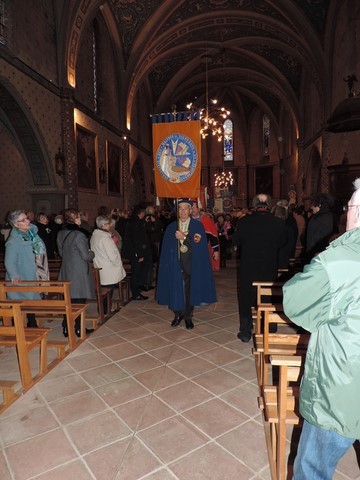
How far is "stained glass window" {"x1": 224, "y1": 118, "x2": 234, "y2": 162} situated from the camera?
28656mm

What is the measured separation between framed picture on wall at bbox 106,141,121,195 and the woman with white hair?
29.5 feet

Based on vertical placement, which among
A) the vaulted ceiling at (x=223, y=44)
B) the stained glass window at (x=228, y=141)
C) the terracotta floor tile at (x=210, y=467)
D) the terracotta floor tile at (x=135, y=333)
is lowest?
the terracotta floor tile at (x=210, y=467)

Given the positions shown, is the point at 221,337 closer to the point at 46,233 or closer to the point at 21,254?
the point at 21,254

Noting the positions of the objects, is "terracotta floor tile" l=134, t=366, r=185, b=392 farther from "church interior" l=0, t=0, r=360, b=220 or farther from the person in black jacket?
"church interior" l=0, t=0, r=360, b=220

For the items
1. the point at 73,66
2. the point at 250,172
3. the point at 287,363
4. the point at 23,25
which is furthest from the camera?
the point at 250,172

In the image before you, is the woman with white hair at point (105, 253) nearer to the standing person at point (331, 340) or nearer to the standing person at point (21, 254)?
the standing person at point (21, 254)

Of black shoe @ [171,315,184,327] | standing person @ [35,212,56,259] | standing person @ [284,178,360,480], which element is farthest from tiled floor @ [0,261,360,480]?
standing person @ [35,212,56,259]

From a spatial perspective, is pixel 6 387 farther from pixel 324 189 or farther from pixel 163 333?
pixel 324 189

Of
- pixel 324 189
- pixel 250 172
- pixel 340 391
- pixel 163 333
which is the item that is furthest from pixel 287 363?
pixel 250 172

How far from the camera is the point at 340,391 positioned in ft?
4.29

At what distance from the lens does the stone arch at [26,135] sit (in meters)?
8.30

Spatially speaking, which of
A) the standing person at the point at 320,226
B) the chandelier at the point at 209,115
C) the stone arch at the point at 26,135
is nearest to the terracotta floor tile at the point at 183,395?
the standing person at the point at 320,226

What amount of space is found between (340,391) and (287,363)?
1.62 ft

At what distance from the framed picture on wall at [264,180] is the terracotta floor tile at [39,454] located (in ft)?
86.2
